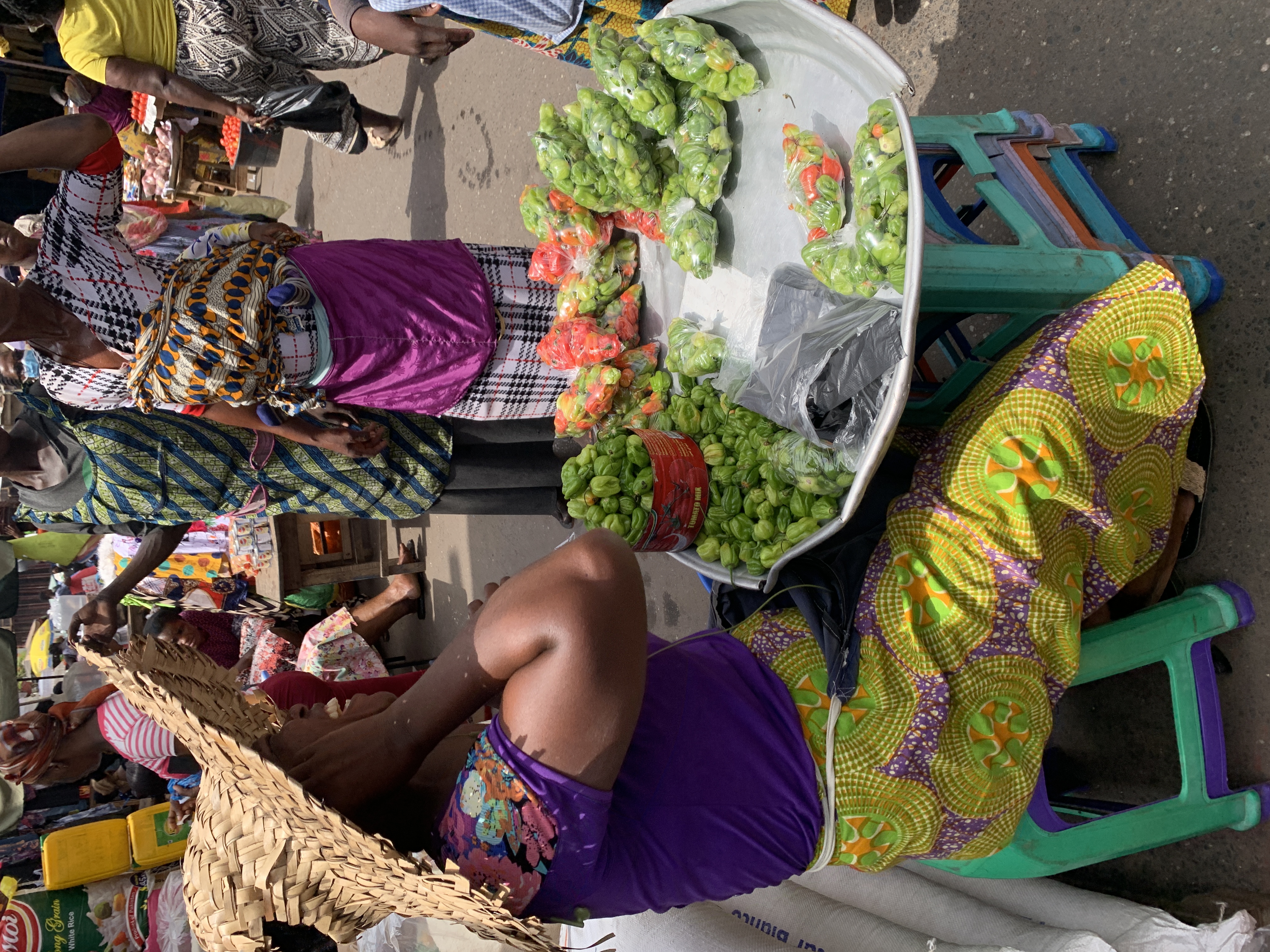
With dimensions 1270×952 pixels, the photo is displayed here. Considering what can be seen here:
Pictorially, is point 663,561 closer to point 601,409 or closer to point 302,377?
point 601,409

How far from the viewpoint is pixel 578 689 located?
1.04 m

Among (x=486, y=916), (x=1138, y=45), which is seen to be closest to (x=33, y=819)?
(x=486, y=916)

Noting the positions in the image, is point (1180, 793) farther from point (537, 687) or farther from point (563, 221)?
point (563, 221)

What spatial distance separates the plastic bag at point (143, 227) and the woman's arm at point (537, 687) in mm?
3614

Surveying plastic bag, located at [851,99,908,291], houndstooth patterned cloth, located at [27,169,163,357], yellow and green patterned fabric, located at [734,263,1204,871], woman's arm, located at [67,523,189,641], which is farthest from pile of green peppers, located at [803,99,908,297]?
woman's arm, located at [67,523,189,641]

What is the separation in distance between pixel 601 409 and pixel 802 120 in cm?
79

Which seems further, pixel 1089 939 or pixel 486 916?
pixel 1089 939

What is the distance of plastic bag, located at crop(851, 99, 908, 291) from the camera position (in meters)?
1.23

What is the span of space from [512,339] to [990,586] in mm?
1414

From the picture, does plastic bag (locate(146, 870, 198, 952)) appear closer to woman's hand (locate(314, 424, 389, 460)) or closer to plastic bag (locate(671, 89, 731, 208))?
woman's hand (locate(314, 424, 389, 460))

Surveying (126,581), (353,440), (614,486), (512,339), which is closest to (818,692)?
(614,486)

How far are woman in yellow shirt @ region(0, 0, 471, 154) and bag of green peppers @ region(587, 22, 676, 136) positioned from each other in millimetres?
2133

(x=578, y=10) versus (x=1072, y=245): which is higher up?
(x=578, y=10)

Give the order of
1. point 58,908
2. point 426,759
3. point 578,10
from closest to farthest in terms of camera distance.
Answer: point 426,759
point 578,10
point 58,908
